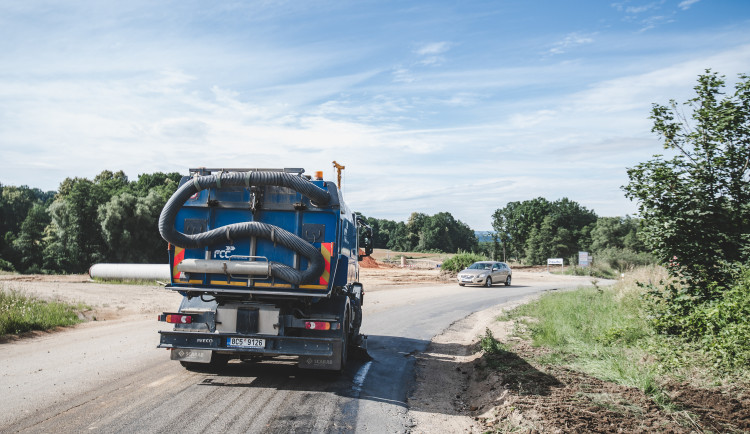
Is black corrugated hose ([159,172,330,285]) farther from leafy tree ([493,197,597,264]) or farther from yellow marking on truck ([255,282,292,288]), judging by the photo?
leafy tree ([493,197,597,264])

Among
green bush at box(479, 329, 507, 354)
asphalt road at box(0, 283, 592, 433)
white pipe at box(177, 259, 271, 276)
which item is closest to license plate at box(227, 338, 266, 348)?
asphalt road at box(0, 283, 592, 433)

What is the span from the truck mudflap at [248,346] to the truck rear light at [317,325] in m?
0.15

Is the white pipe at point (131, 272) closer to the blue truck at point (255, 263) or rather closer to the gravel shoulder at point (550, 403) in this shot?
the blue truck at point (255, 263)

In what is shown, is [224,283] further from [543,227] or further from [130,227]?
[543,227]

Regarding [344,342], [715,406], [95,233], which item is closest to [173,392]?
[344,342]

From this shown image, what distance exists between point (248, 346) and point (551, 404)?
159 inches

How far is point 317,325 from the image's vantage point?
7211 millimetres

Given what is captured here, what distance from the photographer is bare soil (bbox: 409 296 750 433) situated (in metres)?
5.21

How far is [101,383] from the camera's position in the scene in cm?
695

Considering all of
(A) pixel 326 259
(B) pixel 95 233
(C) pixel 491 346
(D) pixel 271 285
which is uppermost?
(B) pixel 95 233

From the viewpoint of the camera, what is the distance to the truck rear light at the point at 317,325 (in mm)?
7195

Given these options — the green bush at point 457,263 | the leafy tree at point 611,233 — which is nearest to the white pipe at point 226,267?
the green bush at point 457,263

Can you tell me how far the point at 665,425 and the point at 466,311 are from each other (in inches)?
533

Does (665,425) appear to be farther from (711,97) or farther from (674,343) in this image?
(711,97)
